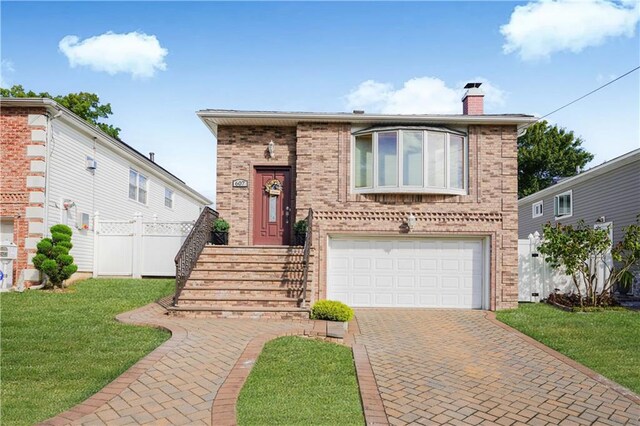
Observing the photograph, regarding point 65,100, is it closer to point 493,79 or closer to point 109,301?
point 109,301

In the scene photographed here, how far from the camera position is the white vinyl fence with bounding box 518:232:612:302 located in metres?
→ 11.6

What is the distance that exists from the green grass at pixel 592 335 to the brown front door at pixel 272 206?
19.9 feet

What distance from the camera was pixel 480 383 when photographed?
5.20 m

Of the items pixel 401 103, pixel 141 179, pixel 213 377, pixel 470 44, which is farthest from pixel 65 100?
pixel 213 377

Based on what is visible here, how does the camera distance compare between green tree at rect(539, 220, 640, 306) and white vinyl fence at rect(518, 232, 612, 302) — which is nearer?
green tree at rect(539, 220, 640, 306)

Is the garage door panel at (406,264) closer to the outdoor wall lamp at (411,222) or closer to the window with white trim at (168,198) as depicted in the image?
the outdoor wall lamp at (411,222)

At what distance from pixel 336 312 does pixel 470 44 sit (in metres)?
8.34

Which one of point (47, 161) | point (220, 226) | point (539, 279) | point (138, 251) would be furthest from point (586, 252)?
point (47, 161)

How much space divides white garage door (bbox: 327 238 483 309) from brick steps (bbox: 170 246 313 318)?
1211mm

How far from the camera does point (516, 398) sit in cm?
474

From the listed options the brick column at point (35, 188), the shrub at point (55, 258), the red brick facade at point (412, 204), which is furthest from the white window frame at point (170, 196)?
the red brick facade at point (412, 204)

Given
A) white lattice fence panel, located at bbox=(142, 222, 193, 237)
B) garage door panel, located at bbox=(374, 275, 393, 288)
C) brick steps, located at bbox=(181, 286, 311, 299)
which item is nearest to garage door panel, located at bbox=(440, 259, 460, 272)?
garage door panel, located at bbox=(374, 275, 393, 288)

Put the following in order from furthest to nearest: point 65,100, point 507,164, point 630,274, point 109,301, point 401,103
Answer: point 65,100 < point 401,103 < point 630,274 < point 507,164 < point 109,301

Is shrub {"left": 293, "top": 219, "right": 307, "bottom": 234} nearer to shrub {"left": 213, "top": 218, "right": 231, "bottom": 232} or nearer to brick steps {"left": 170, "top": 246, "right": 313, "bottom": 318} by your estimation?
brick steps {"left": 170, "top": 246, "right": 313, "bottom": 318}
